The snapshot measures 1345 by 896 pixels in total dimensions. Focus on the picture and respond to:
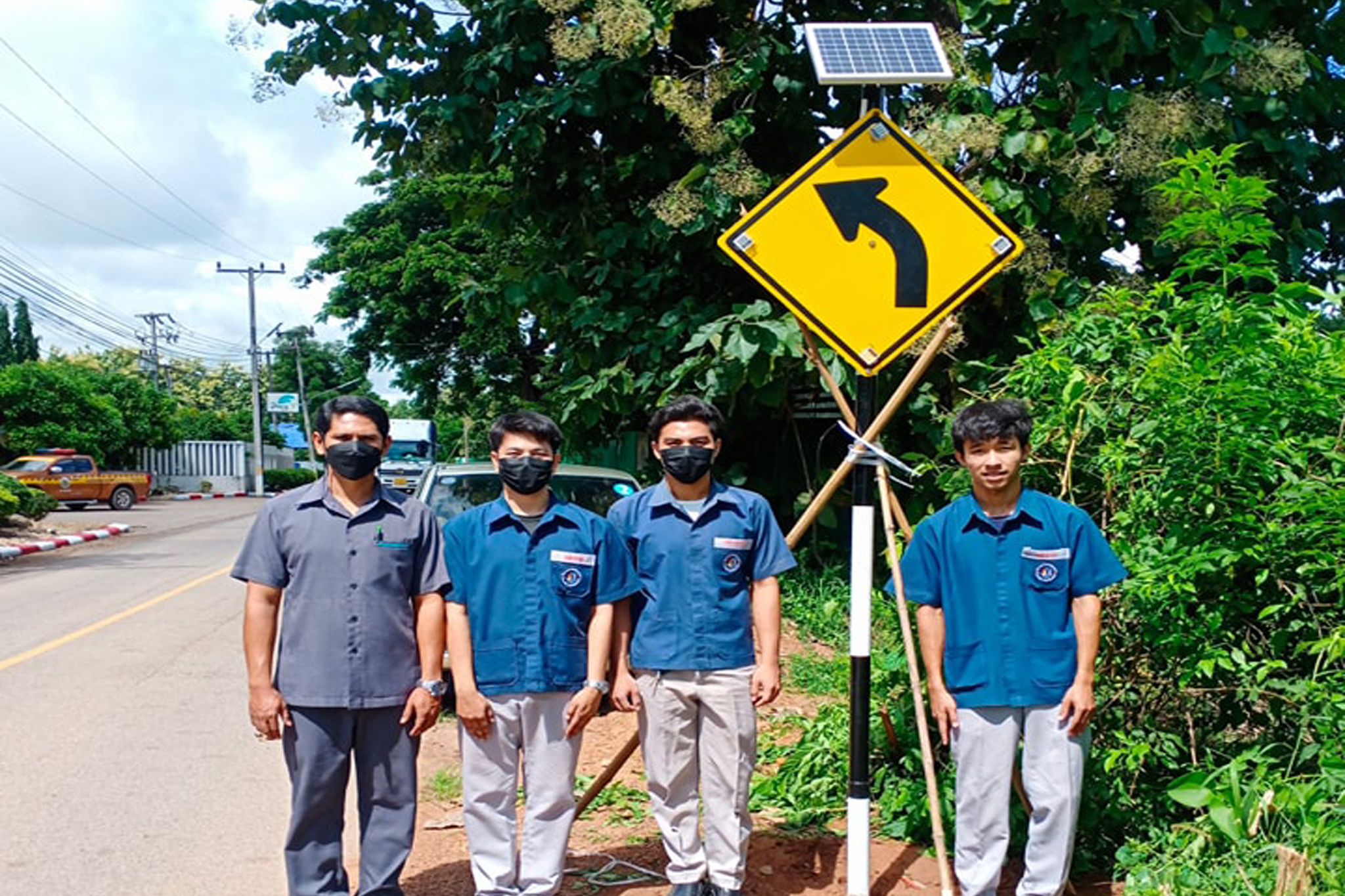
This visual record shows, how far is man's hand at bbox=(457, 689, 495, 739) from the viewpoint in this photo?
3846 millimetres

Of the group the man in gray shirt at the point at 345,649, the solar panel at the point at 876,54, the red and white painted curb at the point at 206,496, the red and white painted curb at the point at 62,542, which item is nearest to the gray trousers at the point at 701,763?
the man in gray shirt at the point at 345,649

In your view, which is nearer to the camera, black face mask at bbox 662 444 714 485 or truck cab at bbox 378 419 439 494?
black face mask at bbox 662 444 714 485

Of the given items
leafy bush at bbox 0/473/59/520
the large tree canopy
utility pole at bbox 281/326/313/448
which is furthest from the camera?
utility pole at bbox 281/326/313/448

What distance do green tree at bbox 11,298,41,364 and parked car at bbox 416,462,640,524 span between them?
225 feet

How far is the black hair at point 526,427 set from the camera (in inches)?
158

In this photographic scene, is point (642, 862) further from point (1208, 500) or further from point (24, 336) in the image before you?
point (24, 336)

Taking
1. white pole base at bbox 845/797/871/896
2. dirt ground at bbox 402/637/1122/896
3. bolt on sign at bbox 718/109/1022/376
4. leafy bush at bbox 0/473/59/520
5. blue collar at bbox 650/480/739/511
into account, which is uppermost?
bolt on sign at bbox 718/109/1022/376

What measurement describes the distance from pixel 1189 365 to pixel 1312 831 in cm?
151

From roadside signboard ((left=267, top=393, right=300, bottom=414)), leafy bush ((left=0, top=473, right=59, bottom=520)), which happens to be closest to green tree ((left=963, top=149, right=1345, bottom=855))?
leafy bush ((left=0, top=473, right=59, bottom=520))

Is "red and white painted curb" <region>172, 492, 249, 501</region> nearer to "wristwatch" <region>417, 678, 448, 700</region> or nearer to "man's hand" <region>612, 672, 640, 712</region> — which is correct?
"wristwatch" <region>417, 678, 448, 700</region>

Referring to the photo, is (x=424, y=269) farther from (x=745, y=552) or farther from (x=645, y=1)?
(x=745, y=552)

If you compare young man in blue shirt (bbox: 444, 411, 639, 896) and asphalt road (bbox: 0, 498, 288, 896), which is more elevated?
young man in blue shirt (bbox: 444, 411, 639, 896)

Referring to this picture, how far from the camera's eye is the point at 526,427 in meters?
4.01

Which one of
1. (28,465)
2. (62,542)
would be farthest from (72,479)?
(62,542)
